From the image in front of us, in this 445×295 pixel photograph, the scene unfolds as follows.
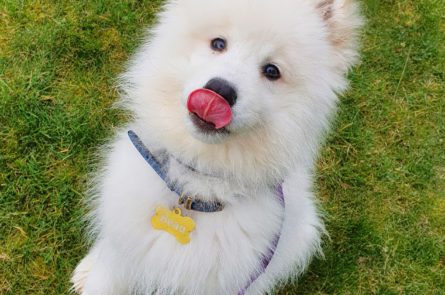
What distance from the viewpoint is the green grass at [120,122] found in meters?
3.26

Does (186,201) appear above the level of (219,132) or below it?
below

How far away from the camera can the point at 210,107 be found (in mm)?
1932

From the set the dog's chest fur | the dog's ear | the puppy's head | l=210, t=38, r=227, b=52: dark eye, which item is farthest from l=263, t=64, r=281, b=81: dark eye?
the dog's chest fur

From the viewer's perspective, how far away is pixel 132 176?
235cm

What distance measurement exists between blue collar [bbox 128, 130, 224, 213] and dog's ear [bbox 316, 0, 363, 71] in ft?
2.74

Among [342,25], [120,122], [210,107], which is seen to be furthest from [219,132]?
[120,122]

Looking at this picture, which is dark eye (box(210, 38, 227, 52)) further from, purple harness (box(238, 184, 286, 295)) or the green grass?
the green grass

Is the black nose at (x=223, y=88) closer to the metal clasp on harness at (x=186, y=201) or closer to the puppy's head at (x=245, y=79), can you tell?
the puppy's head at (x=245, y=79)

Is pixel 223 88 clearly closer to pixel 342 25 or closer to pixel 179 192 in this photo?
pixel 179 192

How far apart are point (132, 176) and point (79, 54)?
5.68 ft

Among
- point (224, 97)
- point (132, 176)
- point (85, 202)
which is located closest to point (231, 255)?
point (132, 176)

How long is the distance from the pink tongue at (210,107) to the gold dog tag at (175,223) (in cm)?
47

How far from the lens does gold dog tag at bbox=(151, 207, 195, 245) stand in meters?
2.22

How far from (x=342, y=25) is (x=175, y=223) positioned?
43.7 inches
